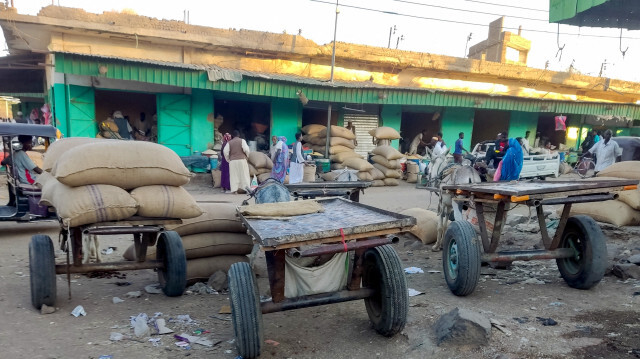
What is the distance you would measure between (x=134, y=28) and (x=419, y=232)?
1210cm

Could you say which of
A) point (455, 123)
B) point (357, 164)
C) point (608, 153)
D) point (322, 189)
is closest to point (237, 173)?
point (357, 164)

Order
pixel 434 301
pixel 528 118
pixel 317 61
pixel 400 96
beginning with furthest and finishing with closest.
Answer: pixel 528 118
pixel 317 61
pixel 400 96
pixel 434 301

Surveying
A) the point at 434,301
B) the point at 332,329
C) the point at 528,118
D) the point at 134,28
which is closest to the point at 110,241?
the point at 332,329

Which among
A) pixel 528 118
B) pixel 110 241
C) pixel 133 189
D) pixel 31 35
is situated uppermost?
pixel 31 35

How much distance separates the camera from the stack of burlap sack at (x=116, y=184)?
3.77 m

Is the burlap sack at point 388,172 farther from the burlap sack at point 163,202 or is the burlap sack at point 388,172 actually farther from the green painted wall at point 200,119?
the burlap sack at point 163,202

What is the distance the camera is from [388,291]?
3346 millimetres

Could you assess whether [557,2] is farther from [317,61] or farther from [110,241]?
[317,61]

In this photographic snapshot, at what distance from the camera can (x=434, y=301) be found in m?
4.43

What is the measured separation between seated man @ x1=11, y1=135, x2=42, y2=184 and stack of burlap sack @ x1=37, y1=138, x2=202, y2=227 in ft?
10.7

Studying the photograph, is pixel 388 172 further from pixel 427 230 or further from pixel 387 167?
pixel 427 230

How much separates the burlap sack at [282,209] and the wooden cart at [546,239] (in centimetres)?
170

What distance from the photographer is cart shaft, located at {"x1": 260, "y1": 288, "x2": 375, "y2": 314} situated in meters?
3.20

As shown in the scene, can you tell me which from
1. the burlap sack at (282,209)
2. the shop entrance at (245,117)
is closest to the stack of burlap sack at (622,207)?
the burlap sack at (282,209)
